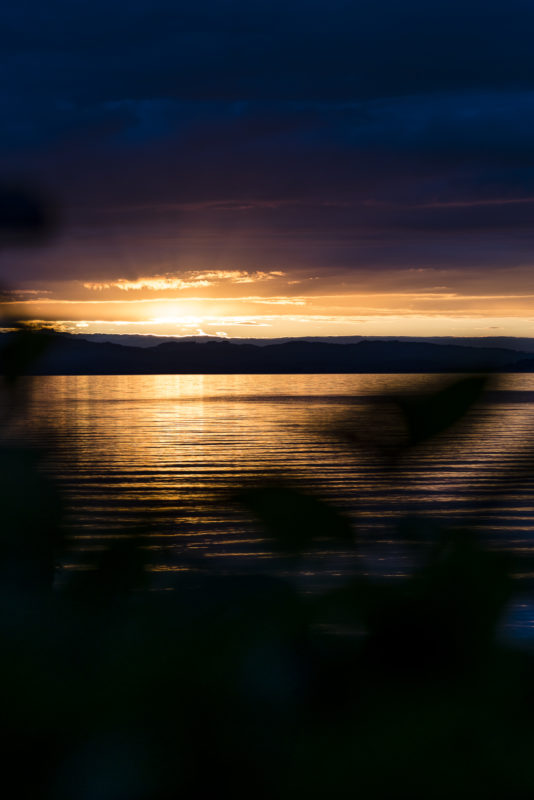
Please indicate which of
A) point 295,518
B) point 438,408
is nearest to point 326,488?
point 295,518

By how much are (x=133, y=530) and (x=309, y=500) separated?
0.20m

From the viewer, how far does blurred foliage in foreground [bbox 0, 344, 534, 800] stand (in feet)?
2.32

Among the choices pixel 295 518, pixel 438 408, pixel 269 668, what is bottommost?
pixel 269 668

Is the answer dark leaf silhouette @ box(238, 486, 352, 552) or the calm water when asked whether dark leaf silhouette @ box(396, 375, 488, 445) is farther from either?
dark leaf silhouette @ box(238, 486, 352, 552)

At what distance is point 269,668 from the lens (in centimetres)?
78

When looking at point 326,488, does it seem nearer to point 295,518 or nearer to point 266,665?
point 295,518

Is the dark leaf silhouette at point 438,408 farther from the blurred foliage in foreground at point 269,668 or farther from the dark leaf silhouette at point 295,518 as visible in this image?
the dark leaf silhouette at point 295,518

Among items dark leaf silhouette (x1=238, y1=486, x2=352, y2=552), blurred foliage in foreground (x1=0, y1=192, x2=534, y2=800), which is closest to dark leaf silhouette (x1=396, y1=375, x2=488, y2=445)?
blurred foliage in foreground (x1=0, y1=192, x2=534, y2=800)

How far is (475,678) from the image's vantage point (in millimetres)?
784

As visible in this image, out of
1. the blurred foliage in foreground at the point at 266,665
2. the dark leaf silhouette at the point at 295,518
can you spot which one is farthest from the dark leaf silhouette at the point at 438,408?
the dark leaf silhouette at the point at 295,518

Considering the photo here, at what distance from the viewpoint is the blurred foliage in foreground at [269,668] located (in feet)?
2.32

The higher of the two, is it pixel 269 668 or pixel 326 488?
pixel 326 488

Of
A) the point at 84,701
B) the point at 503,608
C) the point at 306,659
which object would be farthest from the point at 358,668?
the point at 84,701

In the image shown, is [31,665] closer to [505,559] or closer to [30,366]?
[30,366]
